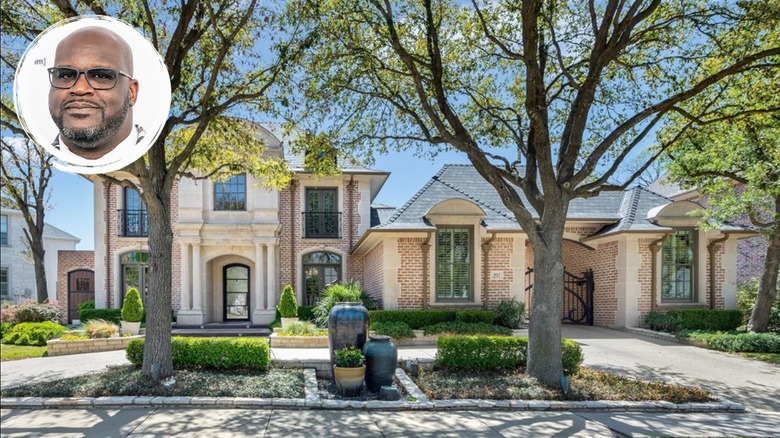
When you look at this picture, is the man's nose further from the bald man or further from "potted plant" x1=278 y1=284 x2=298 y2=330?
"potted plant" x1=278 y1=284 x2=298 y2=330

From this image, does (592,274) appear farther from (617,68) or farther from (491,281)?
(617,68)

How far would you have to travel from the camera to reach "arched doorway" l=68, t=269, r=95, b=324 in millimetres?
19703

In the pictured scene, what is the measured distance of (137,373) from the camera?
8008mm

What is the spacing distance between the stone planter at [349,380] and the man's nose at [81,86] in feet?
21.2

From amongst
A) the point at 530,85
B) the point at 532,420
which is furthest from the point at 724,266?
the point at 532,420

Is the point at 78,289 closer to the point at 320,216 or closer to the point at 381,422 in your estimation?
the point at 320,216

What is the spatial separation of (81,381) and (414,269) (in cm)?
897

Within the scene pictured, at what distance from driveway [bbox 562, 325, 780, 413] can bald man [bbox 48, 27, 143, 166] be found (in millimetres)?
9087

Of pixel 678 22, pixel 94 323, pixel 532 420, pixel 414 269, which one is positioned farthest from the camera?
pixel 414 269

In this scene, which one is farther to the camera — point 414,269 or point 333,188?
point 333,188

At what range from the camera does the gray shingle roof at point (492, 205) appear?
14.5 m

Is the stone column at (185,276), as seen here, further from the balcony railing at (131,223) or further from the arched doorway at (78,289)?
the arched doorway at (78,289)

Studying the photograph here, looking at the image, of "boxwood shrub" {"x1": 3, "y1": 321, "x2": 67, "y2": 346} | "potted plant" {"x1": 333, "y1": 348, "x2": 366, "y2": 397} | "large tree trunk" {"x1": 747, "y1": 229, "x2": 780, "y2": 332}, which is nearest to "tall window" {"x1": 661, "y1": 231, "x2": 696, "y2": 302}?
"large tree trunk" {"x1": 747, "y1": 229, "x2": 780, "y2": 332}

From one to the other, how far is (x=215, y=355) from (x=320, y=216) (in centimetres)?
1065
